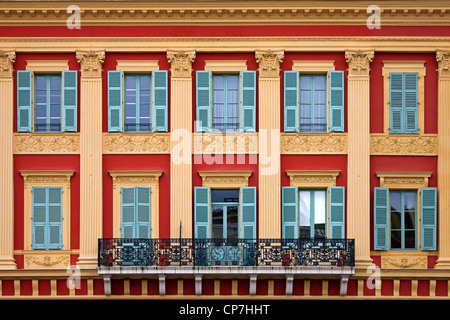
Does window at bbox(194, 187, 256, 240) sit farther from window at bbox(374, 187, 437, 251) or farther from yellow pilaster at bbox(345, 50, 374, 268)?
window at bbox(374, 187, 437, 251)

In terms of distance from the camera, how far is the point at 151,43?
29.8 metres

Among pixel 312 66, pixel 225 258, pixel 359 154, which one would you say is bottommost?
pixel 225 258

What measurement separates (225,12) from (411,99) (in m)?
6.88

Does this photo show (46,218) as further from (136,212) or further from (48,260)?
(136,212)

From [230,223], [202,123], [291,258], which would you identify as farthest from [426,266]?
[202,123]

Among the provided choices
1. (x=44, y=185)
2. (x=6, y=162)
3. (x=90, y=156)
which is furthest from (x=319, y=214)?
(x=6, y=162)

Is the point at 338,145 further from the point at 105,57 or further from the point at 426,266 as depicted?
the point at 105,57

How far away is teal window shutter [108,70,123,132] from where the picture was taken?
29.7 metres

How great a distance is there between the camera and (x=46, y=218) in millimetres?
29453

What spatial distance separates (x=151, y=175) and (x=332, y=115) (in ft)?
20.9

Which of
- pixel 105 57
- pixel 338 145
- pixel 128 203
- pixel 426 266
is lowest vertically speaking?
pixel 426 266

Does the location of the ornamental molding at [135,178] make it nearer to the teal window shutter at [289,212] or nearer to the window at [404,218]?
the teal window shutter at [289,212]

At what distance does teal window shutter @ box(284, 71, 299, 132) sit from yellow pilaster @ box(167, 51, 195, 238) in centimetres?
320

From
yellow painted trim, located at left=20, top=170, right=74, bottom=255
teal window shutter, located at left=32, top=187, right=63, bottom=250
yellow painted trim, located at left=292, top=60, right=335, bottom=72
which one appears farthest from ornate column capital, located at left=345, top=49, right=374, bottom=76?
teal window shutter, located at left=32, top=187, right=63, bottom=250
